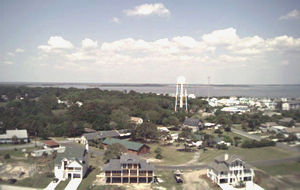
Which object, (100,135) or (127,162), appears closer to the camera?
(127,162)

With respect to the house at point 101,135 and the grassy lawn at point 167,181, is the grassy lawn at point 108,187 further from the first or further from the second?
the house at point 101,135

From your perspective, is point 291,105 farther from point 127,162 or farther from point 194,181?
point 127,162

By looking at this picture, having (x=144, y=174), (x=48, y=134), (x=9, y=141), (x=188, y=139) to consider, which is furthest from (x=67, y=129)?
(x=144, y=174)

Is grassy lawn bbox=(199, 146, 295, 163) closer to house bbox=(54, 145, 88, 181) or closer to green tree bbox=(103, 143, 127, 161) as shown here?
green tree bbox=(103, 143, 127, 161)

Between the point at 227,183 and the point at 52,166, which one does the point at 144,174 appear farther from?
the point at 52,166

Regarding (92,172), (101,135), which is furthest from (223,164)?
(101,135)

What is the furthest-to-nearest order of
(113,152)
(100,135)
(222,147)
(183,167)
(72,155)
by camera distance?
(100,135) → (222,147) → (113,152) → (183,167) → (72,155)

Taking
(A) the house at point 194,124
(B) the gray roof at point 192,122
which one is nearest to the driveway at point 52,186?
(A) the house at point 194,124
